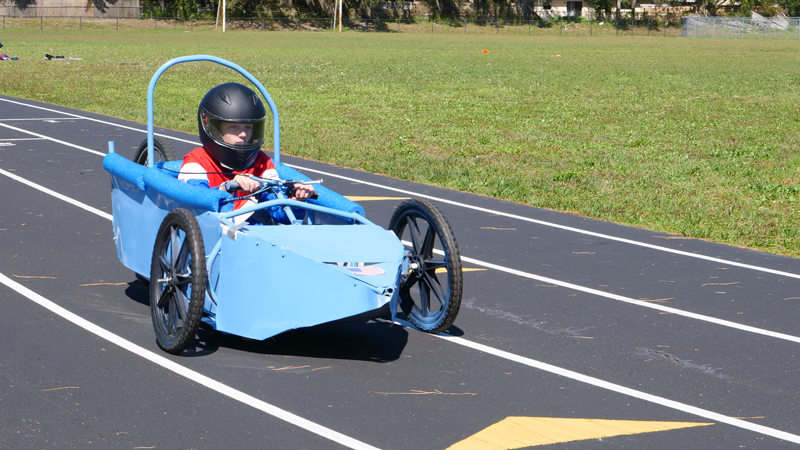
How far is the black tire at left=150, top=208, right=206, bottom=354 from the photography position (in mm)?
5312

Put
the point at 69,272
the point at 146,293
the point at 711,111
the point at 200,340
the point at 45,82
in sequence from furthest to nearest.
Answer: the point at 45,82, the point at 711,111, the point at 69,272, the point at 146,293, the point at 200,340

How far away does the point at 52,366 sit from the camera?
5.42 metres

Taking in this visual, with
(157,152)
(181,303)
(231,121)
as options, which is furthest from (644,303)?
(157,152)

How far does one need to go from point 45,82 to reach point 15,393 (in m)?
24.0

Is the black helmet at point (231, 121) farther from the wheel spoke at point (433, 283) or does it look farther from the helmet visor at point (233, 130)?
the wheel spoke at point (433, 283)

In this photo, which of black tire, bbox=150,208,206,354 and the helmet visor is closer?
black tire, bbox=150,208,206,354

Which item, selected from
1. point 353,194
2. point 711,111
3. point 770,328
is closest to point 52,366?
point 770,328

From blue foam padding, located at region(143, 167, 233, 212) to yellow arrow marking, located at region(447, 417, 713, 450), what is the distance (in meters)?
2.29

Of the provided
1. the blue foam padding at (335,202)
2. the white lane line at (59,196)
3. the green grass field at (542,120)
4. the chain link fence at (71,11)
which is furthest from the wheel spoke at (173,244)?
the chain link fence at (71,11)

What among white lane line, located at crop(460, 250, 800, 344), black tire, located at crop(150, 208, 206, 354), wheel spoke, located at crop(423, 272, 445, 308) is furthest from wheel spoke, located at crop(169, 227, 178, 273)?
white lane line, located at crop(460, 250, 800, 344)

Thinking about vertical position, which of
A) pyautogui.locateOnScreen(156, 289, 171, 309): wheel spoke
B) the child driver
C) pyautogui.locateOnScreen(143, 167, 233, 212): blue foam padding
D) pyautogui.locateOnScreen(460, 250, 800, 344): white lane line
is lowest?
pyautogui.locateOnScreen(460, 250, 800, 344): white lane line

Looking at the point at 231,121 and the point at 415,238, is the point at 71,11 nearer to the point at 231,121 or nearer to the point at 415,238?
the point at 231,121

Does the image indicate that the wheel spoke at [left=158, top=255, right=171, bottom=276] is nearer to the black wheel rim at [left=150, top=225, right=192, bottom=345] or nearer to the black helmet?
the black wheel rim at [left=150, top=225, right=192, bottom=345]

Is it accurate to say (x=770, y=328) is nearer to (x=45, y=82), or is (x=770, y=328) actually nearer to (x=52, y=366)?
(x=52, y=366)
